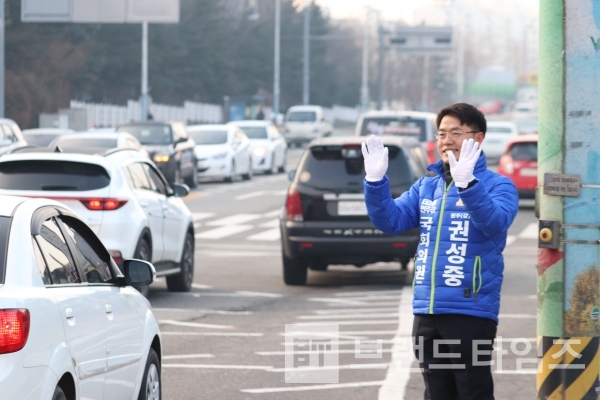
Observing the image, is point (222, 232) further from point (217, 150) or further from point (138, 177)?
point (217, 150)

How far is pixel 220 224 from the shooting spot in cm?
2455

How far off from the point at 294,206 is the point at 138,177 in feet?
6.48

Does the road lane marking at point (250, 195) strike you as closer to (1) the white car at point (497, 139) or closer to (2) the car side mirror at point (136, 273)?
(1) the white car at point (497, 139)

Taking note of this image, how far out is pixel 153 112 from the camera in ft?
241

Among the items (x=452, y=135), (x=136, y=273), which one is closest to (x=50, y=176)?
(x=136, y=273)

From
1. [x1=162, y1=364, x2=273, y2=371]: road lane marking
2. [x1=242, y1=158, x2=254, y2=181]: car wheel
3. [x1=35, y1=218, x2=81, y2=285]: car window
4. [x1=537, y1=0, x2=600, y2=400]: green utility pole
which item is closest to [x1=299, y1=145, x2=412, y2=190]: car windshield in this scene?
[x1=162, y1=364, x2=273, y2=371]: road lane marking

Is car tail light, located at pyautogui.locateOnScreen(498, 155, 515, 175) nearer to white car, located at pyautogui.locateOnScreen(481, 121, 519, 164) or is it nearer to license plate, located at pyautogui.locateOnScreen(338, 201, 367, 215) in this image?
license plate, located at pyautogui.locateOnScreen(338, 201, 367, 215)

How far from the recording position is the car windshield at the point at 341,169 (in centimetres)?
1480

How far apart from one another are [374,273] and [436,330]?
11.2m

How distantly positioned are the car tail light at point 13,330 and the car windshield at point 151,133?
27.4m

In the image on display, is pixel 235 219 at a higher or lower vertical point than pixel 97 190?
lower

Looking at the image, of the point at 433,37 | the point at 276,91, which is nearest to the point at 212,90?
the point at 276,91

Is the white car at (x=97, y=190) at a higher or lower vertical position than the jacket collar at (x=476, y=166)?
lower

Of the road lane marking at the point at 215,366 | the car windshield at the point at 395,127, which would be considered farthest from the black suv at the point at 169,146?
the road lane marking at the point at 215,366
